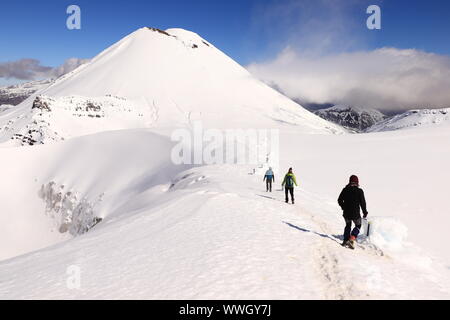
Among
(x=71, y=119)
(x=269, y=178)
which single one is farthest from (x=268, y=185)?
(x=71, y=119)

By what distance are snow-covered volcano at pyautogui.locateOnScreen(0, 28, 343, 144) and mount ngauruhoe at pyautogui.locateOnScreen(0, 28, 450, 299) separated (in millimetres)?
53524

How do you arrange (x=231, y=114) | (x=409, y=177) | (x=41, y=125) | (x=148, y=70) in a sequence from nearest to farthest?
1. (x=409, y=177)
2. (x=41, y=125)
3. (x=231, y=114)
4. (x=148, y=70)

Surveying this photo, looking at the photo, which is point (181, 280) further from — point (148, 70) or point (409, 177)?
point (148, 70)

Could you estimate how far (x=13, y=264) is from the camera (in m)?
10.2

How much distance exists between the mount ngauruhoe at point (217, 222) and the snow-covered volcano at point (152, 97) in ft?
176

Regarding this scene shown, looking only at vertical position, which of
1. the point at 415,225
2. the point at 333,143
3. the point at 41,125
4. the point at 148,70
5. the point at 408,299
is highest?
the point at 148,70

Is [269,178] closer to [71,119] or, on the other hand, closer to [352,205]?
[352,205]

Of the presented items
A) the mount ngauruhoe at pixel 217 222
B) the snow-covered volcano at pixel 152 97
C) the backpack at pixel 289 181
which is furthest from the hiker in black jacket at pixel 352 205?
the snow-covered volcano at pixel 152 97

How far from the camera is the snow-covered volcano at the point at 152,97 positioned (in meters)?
103

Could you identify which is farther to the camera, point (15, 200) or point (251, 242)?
point (15, 200)

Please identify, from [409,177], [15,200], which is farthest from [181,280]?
[15,200]

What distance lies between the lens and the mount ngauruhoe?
698 cm

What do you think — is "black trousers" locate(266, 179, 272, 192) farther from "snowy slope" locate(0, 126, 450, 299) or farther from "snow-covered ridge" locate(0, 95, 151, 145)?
"snow-covered ridge" locate(0, 95, 151, 145)
